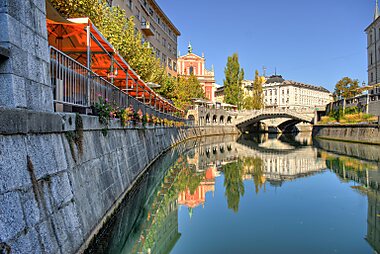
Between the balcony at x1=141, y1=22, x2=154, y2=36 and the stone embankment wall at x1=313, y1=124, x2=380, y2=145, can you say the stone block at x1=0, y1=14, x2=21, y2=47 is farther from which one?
the balcony at x1=141, y1=22, x2=154, y2=36

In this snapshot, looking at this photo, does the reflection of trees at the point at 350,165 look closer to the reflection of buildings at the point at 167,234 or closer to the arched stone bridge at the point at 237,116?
the reflection of buildings at the point at 167,234

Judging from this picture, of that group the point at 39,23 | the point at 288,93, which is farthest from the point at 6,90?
the point at 288,93

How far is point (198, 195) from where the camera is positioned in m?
12.0

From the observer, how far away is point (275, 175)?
661 inches

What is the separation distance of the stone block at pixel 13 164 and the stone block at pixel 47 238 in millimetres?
602

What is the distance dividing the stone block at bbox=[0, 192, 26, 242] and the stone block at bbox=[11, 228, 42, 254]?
0.31 feet

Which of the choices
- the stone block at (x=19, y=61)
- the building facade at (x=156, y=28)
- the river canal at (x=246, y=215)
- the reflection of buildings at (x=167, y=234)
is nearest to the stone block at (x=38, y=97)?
the stone block at (x=19, y=61)

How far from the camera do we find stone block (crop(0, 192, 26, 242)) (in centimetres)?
334

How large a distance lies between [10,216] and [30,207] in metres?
0.43

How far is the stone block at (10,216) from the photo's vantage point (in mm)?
3343

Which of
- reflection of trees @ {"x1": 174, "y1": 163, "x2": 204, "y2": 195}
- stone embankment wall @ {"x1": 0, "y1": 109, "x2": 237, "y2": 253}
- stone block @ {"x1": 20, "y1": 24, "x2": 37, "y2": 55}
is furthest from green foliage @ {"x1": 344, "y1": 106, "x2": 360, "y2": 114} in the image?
stone block @ {"x1": 20, "y1": 24, "x2": 37, "y2": 55}

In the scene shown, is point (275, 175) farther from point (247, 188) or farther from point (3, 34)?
point (3, 34)

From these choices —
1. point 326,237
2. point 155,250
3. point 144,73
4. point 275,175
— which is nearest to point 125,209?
point 155,250

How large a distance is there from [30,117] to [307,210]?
843cm
